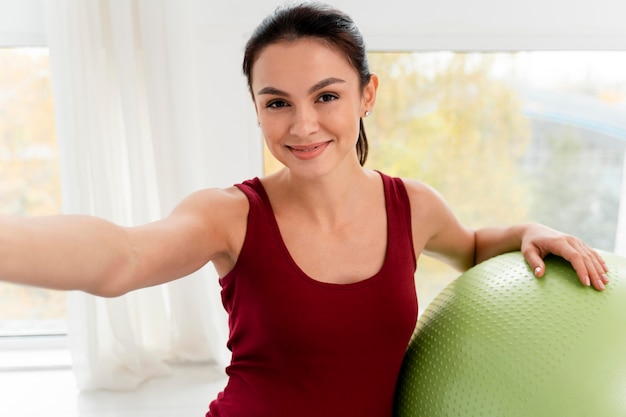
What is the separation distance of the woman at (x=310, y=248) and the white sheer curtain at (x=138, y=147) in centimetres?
54

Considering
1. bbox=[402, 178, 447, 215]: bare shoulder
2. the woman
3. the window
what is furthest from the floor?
bbox=[402, 178, 447, 215]: bare shoulder

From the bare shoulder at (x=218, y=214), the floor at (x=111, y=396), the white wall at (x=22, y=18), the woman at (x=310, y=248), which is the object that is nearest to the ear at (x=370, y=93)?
the woman at (x=310, y=248)

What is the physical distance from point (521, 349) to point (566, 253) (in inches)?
10.3

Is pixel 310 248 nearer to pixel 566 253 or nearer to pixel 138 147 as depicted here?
pixel 566 253

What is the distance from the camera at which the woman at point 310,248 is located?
3.65 feet

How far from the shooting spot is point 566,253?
120 cm

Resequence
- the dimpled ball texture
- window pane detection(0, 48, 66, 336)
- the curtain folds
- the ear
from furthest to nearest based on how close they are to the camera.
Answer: window pane detection(0, 48, 66, 336) < the curtain folds < the ear < the dimpled ball texture

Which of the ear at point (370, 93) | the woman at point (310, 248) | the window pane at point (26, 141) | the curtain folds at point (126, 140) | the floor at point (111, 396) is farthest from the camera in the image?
the window pane at point (26, 141)

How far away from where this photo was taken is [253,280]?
3.84ft

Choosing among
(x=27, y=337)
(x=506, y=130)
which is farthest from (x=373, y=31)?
(x=27, y=337)

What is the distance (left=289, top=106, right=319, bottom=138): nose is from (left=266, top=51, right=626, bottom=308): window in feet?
3.11

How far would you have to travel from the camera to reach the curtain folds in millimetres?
1632

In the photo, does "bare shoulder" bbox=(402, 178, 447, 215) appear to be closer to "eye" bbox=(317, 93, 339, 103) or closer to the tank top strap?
A: the tank top strap

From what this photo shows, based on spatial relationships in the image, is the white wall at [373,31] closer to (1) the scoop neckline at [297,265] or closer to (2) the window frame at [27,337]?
(2) the window frame at [27,337]
